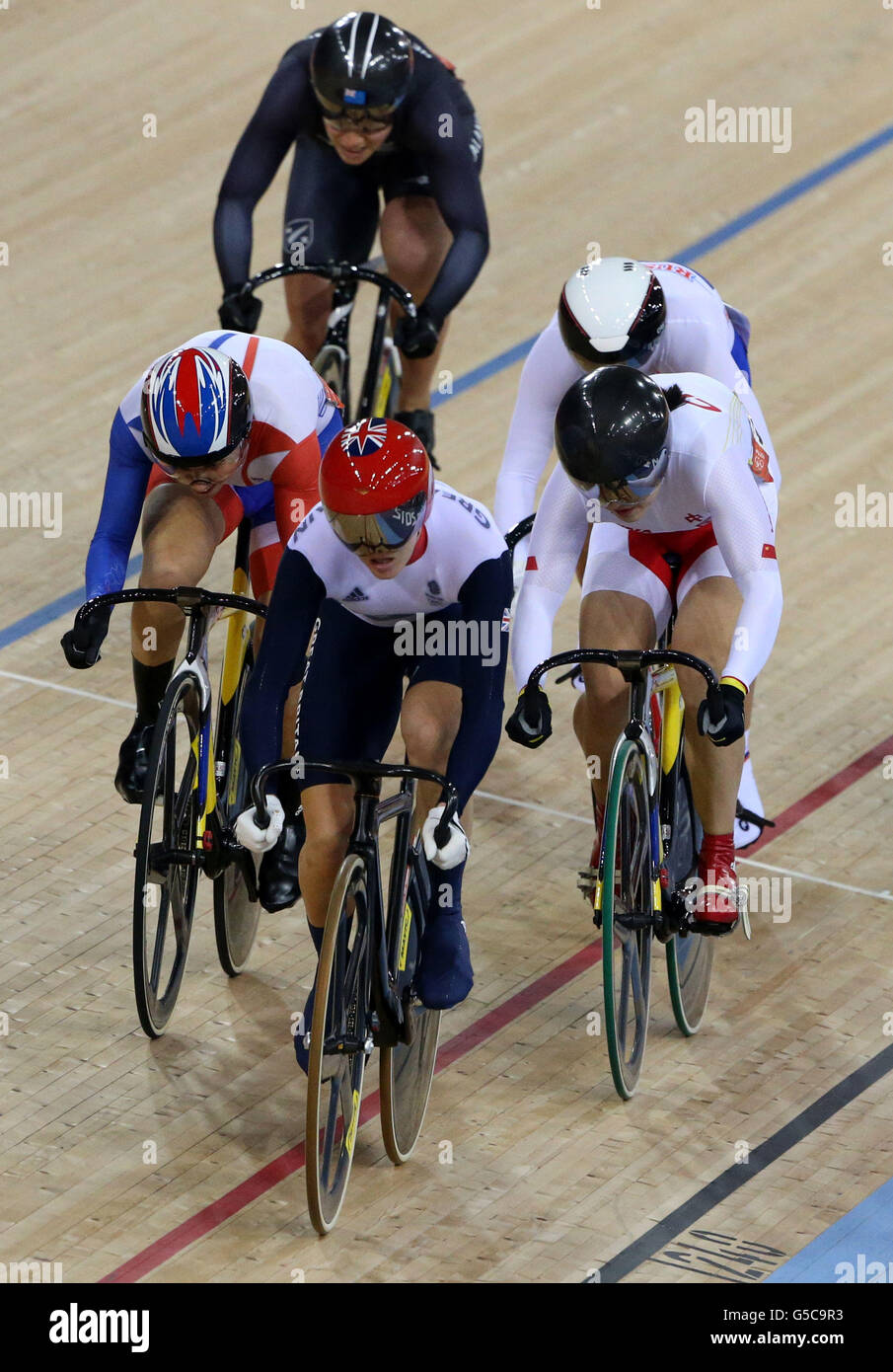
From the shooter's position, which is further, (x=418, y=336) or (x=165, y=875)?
(x=418, y=336)

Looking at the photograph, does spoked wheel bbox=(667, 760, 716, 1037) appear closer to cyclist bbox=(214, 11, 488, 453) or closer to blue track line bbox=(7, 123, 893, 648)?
cyclist bbox=(214, 11, 488, 453)

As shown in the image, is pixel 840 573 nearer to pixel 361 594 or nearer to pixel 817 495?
pixel 817 495

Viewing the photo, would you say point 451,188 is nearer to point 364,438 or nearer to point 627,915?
point 364,438

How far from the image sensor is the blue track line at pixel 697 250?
5762 mm

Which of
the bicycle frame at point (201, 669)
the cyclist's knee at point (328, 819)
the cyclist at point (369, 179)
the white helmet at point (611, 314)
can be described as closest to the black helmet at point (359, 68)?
the cyclist at point (369, 179)

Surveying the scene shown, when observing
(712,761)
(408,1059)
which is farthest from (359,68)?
(408,1059)

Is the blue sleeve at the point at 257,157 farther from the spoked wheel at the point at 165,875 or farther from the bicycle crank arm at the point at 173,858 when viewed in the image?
the bicycle crank arm at the point at 173,858

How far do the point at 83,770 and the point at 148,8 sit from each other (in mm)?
4871

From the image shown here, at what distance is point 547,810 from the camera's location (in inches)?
202

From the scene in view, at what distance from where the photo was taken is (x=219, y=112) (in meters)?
8.31

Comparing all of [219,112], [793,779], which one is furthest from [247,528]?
[219,112]

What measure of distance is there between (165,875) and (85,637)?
47 centimetres

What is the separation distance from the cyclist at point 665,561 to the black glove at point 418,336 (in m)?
1.37

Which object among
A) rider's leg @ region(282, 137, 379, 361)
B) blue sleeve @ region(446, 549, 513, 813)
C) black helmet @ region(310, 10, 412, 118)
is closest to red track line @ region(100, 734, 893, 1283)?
blue sleeve @ region(446, 549, 513, 813)
